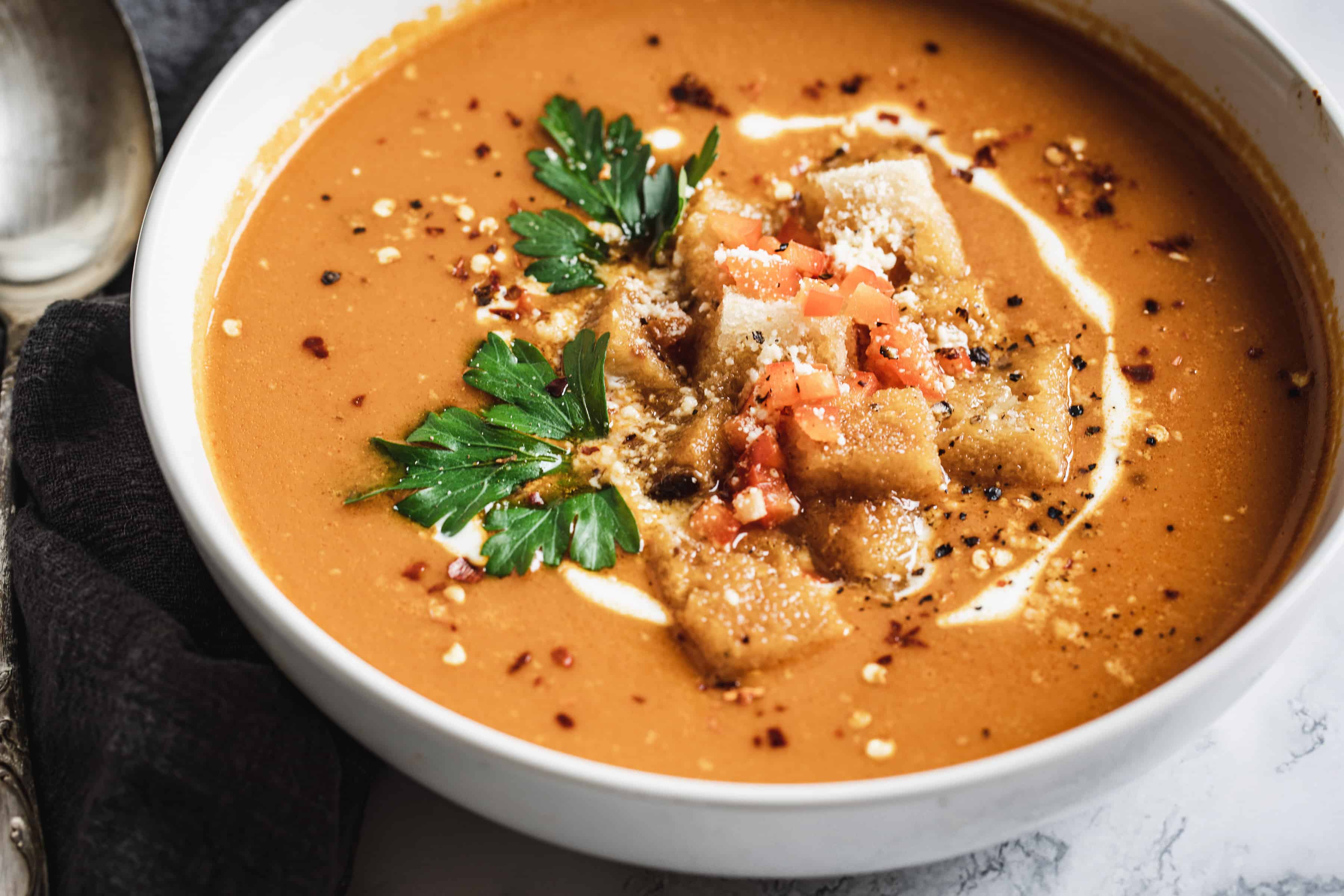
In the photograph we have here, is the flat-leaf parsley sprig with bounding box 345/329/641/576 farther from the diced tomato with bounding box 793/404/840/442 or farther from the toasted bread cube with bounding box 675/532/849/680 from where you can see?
the diced tomato with bounding box 793/404/840/442

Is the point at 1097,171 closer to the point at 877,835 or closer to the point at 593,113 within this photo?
the point at 593,113

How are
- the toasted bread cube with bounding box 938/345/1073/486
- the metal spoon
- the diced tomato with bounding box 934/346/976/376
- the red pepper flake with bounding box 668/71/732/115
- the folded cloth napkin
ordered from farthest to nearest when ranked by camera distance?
the metal spoon, the red pepper flake with bounding box 668/71/732/115, the diced tomato with bounding box 934/346/976/376, the toasted bread cube with bounding box 938/345/1073/486, the folded cloth napkin

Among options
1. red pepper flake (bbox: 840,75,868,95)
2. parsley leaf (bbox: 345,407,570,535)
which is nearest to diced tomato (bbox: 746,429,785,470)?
parsley leaf (bbox: 345,407,570,535)

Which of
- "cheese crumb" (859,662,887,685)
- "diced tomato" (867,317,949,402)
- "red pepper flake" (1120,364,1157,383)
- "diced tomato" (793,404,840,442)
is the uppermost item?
"red pepper flake" (1120,364,1157,383)

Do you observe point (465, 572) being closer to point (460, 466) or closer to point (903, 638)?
point (460, 466)

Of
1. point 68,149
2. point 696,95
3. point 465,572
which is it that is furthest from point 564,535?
point 68,149

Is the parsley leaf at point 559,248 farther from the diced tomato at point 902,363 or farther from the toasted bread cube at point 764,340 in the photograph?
the diced tomato at point 902,363

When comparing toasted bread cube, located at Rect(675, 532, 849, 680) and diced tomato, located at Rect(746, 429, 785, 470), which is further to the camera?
diced tomato, located at Rect(746, 429, 785, 470)
